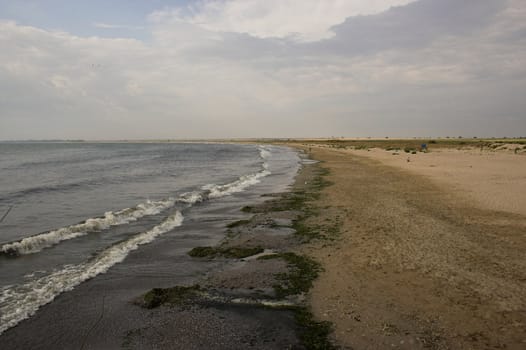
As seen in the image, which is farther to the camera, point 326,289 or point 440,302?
point 326,289

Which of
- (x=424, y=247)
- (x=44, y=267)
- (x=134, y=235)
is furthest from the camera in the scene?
(x=134, y=235)

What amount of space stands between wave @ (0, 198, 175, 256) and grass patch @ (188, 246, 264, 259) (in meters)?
4.85

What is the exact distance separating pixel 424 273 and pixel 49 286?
8712mm

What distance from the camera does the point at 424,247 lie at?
9.91 metres

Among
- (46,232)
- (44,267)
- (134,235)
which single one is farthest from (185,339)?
(46,232)

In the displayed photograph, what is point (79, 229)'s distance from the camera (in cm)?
1259

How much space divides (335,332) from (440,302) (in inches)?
96.7

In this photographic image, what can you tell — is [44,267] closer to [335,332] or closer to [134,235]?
[134,235]

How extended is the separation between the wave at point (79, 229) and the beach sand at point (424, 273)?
7.69m

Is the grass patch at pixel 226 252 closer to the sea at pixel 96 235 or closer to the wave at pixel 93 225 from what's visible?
the sea at pixel 96 235

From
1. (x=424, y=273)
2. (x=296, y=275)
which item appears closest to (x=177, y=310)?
(x=296, y=275)

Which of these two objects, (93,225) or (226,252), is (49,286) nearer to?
(226,252)

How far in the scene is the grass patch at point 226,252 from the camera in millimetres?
9859

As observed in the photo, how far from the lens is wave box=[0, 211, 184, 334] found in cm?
661
